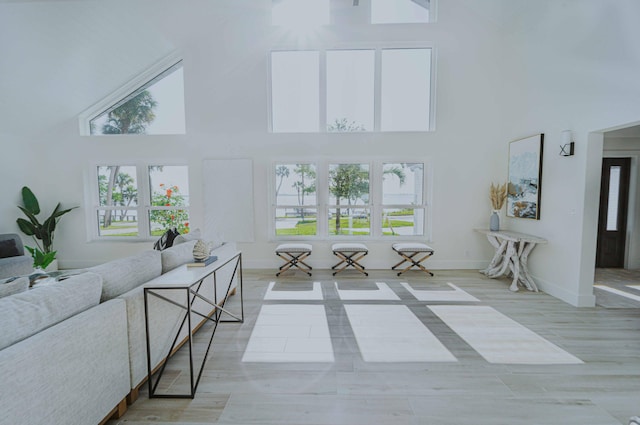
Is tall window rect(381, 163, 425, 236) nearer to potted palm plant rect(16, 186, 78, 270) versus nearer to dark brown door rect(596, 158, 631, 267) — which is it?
dark brown door rect(596, 158, 631, 267)

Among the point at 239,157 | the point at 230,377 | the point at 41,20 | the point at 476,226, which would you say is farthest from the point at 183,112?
the point at 476,226

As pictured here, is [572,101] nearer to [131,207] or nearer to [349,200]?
[349,200]

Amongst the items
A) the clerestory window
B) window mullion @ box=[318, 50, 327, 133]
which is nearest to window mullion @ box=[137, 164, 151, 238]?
window mullion @ box=[318, 50, 327, 133]

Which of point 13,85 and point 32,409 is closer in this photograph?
point 32,409

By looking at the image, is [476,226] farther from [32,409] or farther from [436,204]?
[32,409]

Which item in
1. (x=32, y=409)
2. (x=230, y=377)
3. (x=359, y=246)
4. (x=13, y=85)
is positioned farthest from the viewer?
(x=359, y=246)

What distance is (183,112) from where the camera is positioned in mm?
5125

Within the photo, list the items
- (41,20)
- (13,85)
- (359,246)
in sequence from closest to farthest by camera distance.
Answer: (41,20) → (13,85) → (359,246)

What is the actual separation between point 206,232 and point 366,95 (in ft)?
13.0

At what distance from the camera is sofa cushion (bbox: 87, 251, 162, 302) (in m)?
1.78

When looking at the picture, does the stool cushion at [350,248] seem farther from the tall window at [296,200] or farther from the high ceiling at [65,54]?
the high ceiling at [65,54]

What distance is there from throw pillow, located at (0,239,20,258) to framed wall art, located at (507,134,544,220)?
7752 mm

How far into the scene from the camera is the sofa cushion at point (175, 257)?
242cm

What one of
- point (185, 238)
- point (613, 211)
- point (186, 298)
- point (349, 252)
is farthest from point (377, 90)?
point (613, 211)
